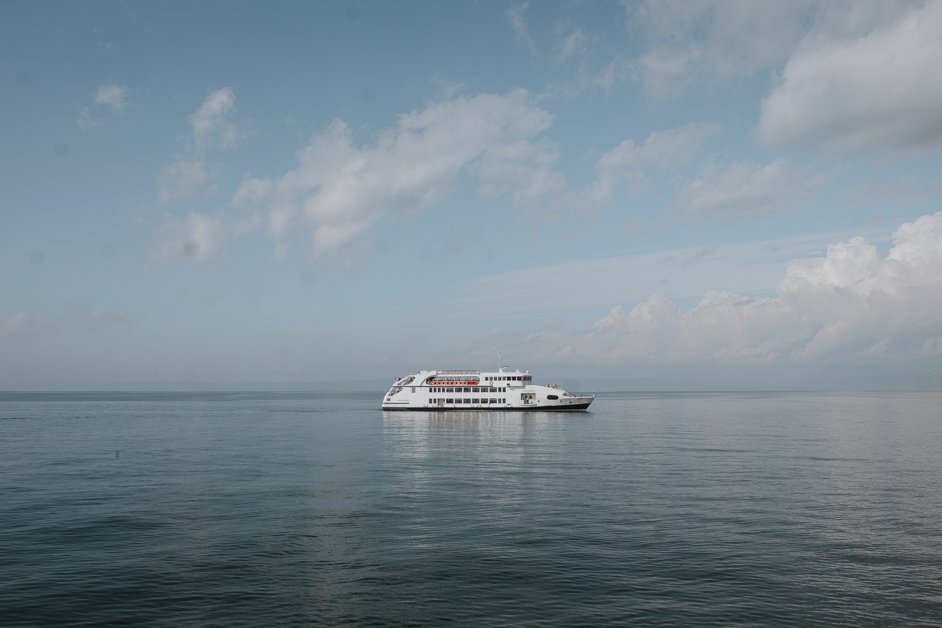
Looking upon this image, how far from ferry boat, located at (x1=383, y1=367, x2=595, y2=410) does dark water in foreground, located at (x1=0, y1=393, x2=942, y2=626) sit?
264 ft

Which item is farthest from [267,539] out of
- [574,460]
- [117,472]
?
[574,460]

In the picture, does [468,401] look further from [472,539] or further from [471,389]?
[472,539]

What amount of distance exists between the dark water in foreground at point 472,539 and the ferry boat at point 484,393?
8051 centimetres

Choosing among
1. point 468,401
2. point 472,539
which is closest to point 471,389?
point 468,401

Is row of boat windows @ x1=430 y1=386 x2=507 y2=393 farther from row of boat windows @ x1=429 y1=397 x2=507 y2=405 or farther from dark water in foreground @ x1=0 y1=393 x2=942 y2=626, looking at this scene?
dark water in foreground @ x1=0 y1=393 x2=942 y2=626

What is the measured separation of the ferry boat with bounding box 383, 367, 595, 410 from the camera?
15912 centimetres

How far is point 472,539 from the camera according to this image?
3781 cm

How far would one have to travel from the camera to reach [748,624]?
2556cm

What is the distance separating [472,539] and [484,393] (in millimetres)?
123529

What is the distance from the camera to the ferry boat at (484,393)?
159125mm

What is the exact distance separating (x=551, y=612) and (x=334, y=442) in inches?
2946

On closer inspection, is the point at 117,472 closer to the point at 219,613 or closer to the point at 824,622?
the point at 219,613

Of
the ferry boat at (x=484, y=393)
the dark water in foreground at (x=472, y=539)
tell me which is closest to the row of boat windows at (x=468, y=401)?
the ferry boat at (x=484, y=393)

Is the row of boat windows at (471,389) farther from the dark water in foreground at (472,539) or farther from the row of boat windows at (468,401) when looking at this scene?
the dark water in foreground at (472,539)
